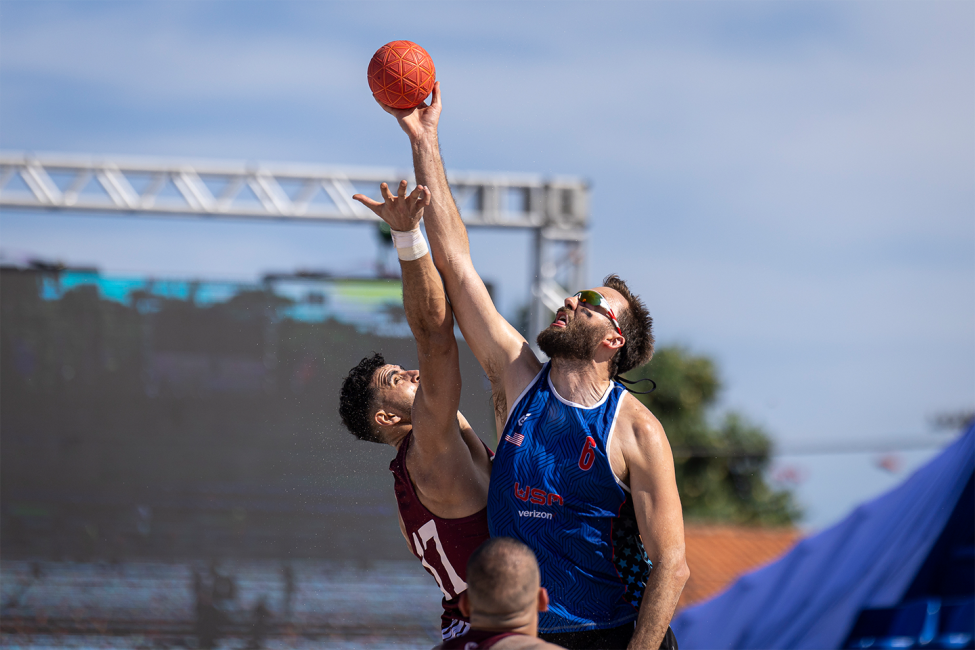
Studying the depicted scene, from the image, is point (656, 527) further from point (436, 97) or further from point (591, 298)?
point (436, 97)

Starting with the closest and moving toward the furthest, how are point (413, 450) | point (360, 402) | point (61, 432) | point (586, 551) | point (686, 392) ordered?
1. point (586, 551)
2. point (413, 450)
3. point (360, 402)
4. point (61, 432)
5. point (686, 392)

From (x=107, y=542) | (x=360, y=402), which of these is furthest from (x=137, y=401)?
(x=360, y=402)

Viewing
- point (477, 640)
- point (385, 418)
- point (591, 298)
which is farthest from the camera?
point (385, 418)

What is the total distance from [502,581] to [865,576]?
16.4 ft

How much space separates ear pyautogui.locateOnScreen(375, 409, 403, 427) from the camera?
333cm

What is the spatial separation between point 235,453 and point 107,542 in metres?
1.46

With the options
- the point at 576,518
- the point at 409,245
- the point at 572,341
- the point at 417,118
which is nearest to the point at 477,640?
the point at 576,518

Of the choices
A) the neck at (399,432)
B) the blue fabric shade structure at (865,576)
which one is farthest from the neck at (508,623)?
the blue fabric shade structure at (865,576)

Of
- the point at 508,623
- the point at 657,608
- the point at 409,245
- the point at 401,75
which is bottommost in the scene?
Answer: the point at 657,608

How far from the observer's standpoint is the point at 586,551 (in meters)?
2.74

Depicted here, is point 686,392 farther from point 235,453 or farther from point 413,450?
point 413,450

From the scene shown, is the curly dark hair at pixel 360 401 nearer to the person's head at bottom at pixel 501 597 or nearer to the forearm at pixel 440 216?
the forearm at pixel 440 216

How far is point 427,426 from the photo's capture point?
293 cm

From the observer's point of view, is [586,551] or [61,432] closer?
[586,551]
